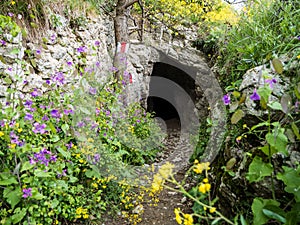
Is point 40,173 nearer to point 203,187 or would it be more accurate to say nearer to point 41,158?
point 41,158

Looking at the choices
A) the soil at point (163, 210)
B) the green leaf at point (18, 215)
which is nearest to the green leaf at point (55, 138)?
the green leaf at point (18, 215)

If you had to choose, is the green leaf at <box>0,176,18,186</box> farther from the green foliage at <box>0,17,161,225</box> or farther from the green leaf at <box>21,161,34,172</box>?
the green leaf at <box>21,161,34,172</box>

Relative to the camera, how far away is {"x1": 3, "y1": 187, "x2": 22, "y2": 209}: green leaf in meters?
1.73

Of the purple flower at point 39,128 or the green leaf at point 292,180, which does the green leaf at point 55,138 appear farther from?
the green leaf at point 292,180

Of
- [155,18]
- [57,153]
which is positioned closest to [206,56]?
[155,18]

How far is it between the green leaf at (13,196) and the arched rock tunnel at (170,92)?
12.1 ft

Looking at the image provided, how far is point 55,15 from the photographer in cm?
301

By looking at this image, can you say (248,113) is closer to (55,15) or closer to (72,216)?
(72,216)

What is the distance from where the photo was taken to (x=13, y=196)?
5.70 ft

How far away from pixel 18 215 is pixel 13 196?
13 cm

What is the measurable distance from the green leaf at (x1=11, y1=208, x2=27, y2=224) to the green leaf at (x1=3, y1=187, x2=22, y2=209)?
59 mm

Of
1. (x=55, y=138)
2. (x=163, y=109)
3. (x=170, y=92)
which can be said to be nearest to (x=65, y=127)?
(x=55, y=138)

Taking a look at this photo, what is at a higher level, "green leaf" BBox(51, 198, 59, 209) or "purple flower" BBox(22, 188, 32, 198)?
"purple flower" BBox(22, 188, 32, 198)

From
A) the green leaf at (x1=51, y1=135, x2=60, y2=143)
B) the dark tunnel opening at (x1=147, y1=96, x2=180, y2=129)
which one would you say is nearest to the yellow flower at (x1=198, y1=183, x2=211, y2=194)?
the green leaf at (x1=51, y1=135, x2=60, y2=143)
